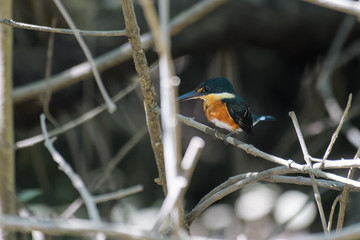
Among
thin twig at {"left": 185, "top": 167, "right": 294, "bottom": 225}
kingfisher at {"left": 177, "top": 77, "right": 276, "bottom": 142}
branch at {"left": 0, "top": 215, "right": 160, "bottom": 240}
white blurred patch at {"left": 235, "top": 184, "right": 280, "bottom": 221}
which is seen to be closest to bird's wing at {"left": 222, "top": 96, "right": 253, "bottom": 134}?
kingfisher at {"left": 177, "top": 77, "right": 276, "bottom": 142}

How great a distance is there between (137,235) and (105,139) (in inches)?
108

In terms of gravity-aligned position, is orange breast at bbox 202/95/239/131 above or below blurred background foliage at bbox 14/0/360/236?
below

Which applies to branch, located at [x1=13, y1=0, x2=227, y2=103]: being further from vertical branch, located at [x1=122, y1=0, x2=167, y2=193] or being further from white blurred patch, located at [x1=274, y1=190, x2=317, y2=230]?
vertical branch, located at [x1=122, y1=0, x2=167, y2=193]

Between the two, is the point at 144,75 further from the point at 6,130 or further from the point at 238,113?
the point at 238,113

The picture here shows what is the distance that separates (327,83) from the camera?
11.2ft

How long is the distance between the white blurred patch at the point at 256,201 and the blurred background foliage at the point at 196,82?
2.0 inches

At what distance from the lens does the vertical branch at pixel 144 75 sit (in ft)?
4.26

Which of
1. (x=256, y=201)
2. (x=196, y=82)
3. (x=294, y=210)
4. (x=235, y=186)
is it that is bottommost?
(x=235, y=186)

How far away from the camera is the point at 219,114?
301cm

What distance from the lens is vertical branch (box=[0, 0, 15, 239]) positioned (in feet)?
4.56

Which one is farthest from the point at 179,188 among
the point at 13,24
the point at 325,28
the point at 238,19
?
the point at 325,28

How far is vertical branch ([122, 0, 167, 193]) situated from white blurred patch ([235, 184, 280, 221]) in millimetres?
2362

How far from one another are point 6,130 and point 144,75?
45 centimetres

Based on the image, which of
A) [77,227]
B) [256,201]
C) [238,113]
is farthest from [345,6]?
[256,201]
